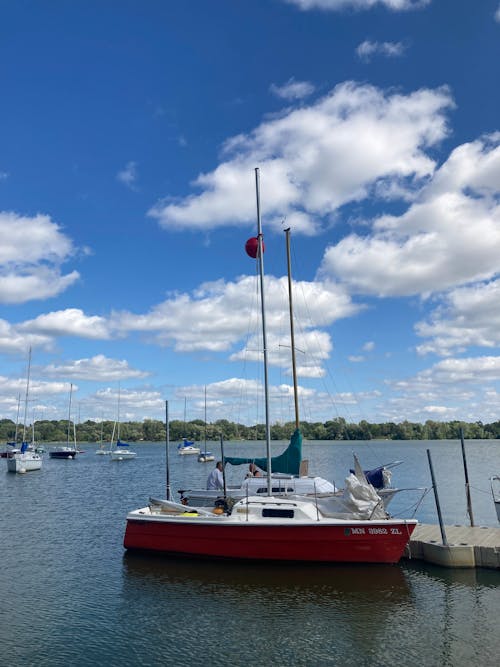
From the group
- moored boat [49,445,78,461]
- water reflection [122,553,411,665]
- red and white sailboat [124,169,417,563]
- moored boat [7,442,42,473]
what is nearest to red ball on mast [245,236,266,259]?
red and white sailboat [124,169,417,563]

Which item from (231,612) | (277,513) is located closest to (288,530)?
(277,513)

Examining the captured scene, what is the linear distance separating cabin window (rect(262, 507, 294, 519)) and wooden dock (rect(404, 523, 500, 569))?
4705 mm

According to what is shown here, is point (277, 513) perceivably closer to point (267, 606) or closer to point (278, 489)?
point (267, 606)

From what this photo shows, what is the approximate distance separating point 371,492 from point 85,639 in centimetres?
1132

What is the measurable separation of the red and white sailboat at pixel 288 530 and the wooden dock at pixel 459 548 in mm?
1048

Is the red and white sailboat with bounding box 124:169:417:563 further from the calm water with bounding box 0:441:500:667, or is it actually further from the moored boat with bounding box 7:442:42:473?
the moored boat with bounding box 7:442:42:473

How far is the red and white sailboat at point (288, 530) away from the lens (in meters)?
20.2

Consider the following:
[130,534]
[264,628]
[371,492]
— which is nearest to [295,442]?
[371,492]

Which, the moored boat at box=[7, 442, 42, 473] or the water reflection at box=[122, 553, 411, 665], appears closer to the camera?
the water reflection at box=[122, 553, 411, 665]

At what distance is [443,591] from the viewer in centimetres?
1800

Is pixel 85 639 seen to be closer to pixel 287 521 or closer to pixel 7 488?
pixel 287 521

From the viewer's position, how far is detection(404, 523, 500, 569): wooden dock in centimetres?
1928

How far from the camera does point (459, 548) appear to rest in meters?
19.4

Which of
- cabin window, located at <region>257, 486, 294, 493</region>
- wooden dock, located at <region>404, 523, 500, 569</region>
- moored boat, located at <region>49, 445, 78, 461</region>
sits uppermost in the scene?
cabin window, located at <region>257, 486, 294, 493</region>
